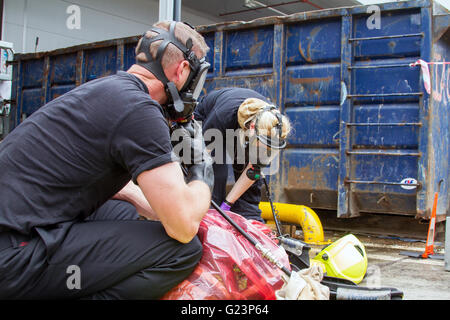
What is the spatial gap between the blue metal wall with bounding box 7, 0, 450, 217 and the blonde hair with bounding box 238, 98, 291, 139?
1.84m

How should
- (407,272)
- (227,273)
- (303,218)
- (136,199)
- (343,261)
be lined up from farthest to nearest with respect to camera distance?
(303,218)
(407,272)
(343,261)
(136,199)
(227,273)

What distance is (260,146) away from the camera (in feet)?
11.7

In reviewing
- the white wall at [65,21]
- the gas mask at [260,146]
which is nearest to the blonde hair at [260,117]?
the gas mask at [260,146]

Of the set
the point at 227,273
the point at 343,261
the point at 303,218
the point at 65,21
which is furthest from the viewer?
the point at 65,21

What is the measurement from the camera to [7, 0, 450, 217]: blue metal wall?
16.0 feet

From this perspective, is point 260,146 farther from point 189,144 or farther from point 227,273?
point 227,273

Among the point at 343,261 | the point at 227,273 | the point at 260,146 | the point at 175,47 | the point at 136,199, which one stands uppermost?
the point at 175,47

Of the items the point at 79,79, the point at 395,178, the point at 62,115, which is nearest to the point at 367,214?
the point at 395,178

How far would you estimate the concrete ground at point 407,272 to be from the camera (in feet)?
10.4

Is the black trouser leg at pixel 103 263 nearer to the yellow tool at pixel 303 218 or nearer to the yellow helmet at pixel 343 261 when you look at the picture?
the yellow helmet at pixel 343 261

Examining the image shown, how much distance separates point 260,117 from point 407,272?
1643 mm

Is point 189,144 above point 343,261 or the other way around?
above

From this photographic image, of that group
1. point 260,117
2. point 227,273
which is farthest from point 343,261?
point 227,273

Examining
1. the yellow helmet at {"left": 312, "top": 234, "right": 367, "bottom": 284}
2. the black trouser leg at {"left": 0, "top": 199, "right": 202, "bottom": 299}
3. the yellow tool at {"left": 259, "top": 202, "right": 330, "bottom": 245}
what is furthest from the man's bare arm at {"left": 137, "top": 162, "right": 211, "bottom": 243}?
the yellow tool at {"left": 259, "top": 202, "right": 330, "bottom": 245}
